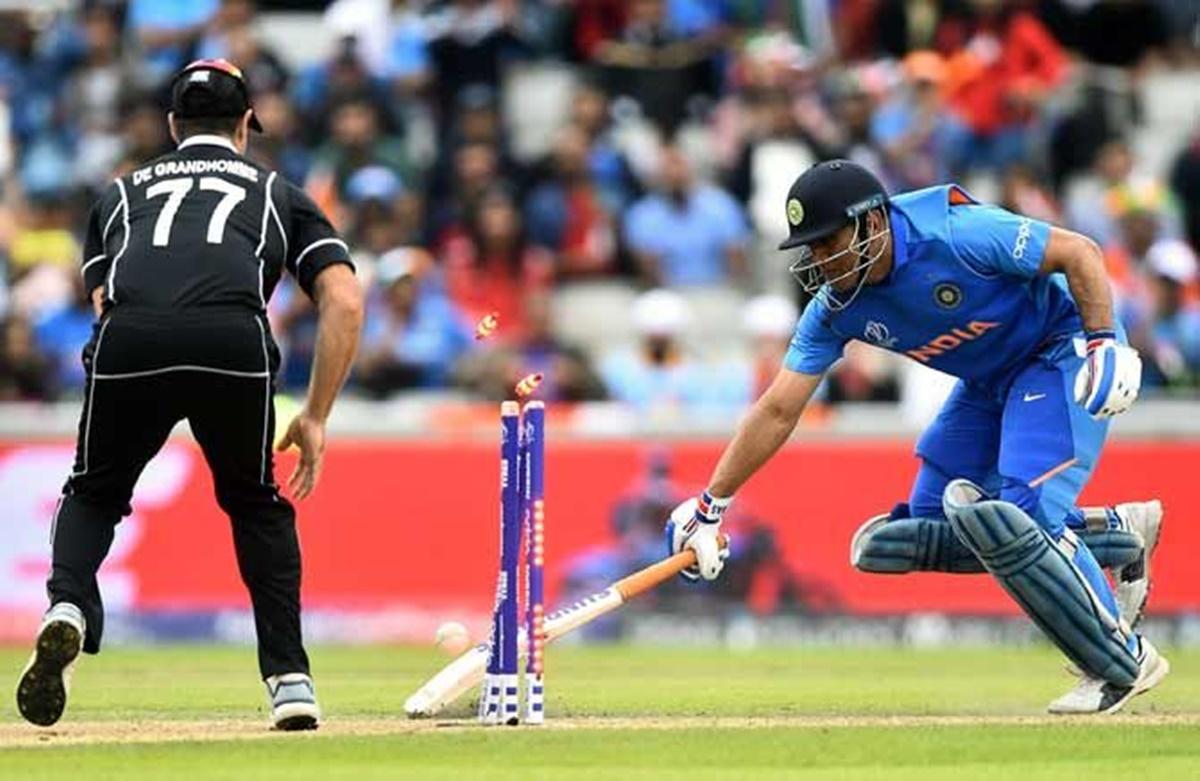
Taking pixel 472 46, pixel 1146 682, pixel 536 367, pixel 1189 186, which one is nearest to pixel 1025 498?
pixel 1146 682

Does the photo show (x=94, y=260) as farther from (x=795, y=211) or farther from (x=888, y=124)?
(x=888, y=124)

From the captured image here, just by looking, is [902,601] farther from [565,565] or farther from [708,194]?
[708,194]

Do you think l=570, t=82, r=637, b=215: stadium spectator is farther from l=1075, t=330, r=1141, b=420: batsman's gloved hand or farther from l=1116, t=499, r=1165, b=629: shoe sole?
l=1075, t=330, r=1141, b=420: batsman's gloved hand

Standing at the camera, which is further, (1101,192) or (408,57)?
(408,57)

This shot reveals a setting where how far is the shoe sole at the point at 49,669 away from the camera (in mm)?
9016

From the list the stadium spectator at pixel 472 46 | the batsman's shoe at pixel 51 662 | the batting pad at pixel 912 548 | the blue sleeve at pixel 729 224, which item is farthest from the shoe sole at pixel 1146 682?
the stadium spectator at pixel 472 46

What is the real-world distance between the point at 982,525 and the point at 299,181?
33.7 ft

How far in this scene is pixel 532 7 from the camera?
20578 millimetres

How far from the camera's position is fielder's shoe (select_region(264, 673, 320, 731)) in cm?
928

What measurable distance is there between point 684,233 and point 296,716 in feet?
33.2

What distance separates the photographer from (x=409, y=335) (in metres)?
17.9

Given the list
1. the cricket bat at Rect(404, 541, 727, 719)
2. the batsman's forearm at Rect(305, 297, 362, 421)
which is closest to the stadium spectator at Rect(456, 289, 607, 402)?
the cricket bat at Rect(404, 541, 727, 719)

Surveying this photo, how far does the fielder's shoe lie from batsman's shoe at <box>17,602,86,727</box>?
0.66 meters

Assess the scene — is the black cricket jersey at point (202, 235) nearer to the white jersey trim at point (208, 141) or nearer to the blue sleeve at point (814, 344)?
the white jersey trim at point (208, 141)
